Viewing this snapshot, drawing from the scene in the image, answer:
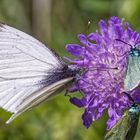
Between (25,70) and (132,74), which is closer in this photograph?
(132,74)

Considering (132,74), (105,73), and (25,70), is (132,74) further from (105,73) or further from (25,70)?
(25,70)

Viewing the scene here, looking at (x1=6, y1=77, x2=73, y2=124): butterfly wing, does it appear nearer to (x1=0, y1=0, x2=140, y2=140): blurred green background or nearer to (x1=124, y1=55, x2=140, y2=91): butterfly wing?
(x1=124, y1=55, x2=140, y2=91): butterfly wing

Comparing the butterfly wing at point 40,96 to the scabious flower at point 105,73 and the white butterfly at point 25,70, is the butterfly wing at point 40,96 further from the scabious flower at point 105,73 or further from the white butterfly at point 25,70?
the scabious flower at point 105,73

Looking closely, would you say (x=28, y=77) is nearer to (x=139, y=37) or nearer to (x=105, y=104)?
(x=105, y=104)

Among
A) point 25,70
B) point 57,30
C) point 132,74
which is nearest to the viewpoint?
point 132,74

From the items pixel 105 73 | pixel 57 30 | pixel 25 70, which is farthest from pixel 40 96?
pixel 57 30

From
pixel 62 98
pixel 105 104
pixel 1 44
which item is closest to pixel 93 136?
pixel 62 98
